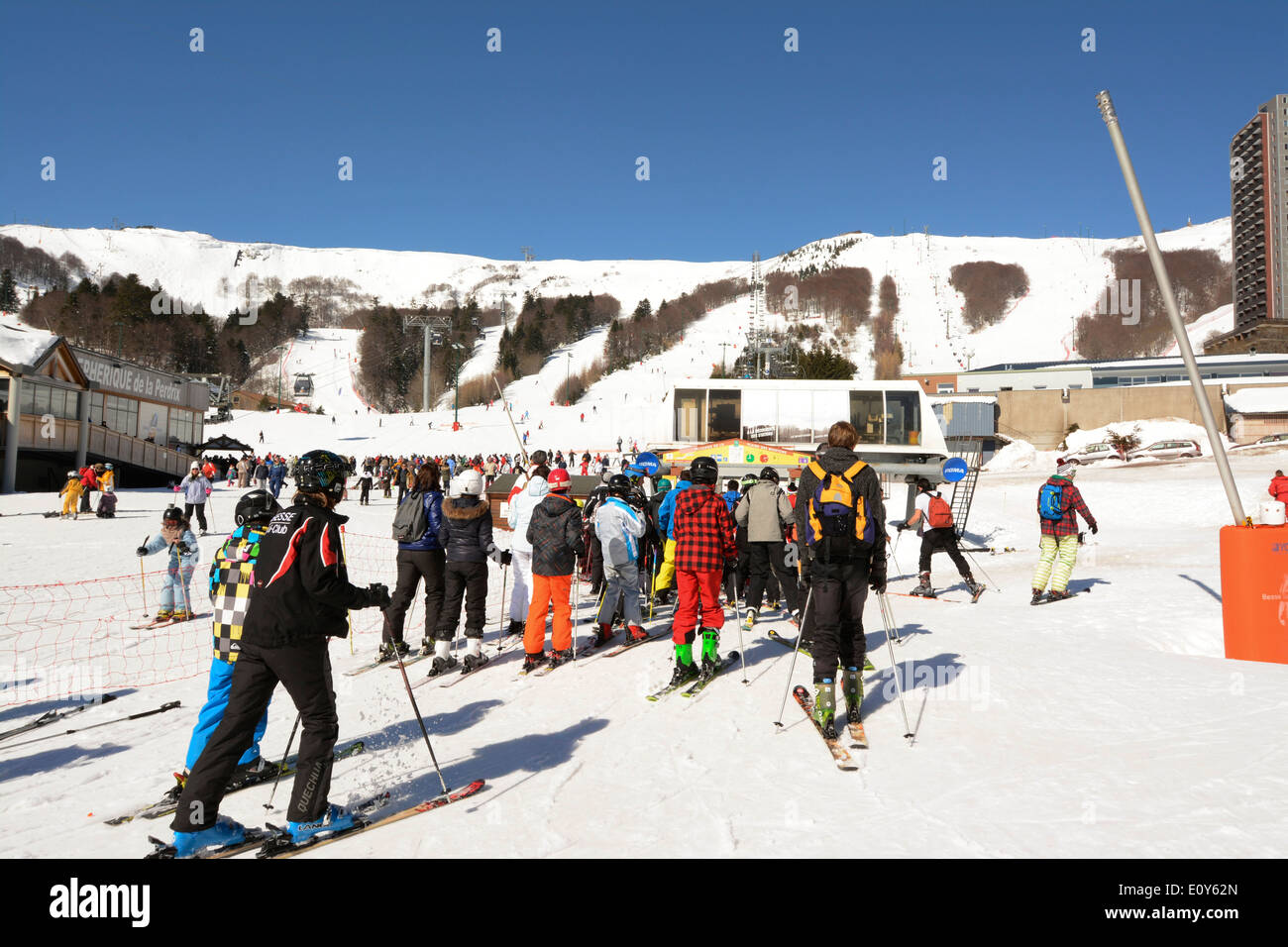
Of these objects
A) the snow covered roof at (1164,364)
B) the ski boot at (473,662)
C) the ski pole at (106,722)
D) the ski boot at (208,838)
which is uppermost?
the snow covered roof at (1164,364)

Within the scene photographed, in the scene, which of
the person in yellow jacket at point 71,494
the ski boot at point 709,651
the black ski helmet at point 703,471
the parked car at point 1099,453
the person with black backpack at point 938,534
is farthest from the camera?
the parked car at point 1099,453

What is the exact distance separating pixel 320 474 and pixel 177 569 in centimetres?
717

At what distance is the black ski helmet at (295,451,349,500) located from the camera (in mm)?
3533

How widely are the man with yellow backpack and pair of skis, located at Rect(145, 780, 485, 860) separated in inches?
93.2

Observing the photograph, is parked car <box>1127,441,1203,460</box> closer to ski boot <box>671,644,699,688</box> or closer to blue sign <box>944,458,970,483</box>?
blue sign <box>944,458,970,483</box>

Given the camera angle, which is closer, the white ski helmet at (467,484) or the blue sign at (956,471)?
the white ski helmet at (467,484)

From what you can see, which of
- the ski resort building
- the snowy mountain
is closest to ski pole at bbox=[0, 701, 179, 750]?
the ski resort building

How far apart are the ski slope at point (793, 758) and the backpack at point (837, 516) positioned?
1.24m

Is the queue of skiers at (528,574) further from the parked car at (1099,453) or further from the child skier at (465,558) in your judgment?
the parked car at (1099,453)

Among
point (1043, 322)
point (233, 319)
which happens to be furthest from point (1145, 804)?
point (1043, 322)

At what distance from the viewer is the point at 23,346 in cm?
2695

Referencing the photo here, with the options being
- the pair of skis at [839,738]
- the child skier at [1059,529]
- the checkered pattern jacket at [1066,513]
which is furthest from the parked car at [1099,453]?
the pair of skis at [839,738]

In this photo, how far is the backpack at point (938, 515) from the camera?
417 inches
